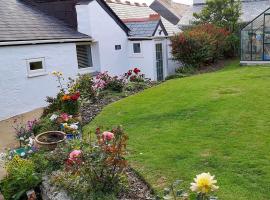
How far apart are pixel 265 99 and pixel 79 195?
7.38 m

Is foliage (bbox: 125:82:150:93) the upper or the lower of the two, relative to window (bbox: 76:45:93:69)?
lower

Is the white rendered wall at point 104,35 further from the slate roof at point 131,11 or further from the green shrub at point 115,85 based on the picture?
the green shrub at point 115,85

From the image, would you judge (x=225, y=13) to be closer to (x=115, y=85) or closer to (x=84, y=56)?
(x=84, y=56)

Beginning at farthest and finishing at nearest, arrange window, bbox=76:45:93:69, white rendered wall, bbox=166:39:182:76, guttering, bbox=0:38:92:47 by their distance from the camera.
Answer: white rendered wall, bbox=166:39:182:76
window, bbox=76:45:93:69
guttering, bbox=0:38:92:47

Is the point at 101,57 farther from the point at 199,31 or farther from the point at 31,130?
the point at 31,130

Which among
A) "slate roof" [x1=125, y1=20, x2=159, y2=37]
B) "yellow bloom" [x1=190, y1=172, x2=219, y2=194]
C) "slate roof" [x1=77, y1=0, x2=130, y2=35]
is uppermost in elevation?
"slate roof" [x1=77, y1=0, x2=130, y2=35]

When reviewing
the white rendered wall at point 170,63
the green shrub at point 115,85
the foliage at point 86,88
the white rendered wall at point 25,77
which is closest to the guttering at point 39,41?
the white rendered wall at point 25,77

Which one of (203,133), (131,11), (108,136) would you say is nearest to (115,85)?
(203,133)

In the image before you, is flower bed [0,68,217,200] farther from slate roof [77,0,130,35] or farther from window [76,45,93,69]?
slate roof [77,0,130,35]

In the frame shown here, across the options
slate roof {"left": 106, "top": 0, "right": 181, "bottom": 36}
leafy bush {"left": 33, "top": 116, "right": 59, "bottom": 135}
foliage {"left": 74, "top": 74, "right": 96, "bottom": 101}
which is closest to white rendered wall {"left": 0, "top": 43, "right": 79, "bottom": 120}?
foliage {"left": 74, "top": 74, "right": 96, "bottom": 101}

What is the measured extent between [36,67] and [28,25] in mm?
1922

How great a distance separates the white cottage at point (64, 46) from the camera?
514 inches

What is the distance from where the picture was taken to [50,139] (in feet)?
25.9

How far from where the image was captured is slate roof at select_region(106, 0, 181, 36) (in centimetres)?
2256
